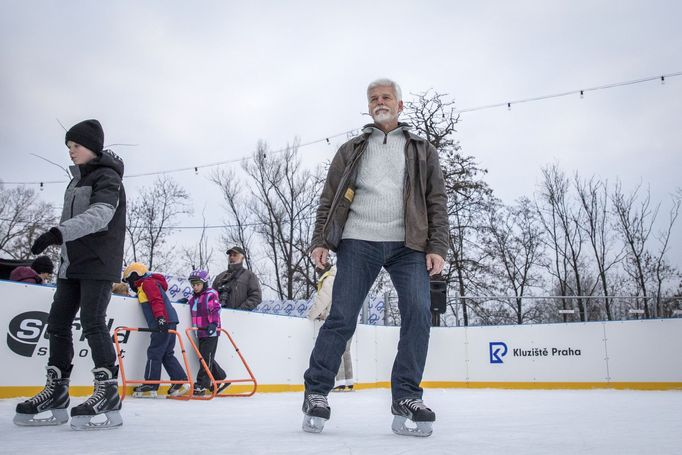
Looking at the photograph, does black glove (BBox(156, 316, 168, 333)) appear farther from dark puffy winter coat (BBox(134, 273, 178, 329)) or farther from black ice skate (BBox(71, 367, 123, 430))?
black ice skate (BBox(71, 367, 123, 430))

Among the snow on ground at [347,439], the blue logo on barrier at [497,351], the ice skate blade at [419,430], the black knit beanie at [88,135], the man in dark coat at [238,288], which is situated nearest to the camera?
the snow on ground at [347,439]

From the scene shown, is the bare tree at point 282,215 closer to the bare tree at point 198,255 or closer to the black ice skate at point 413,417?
the bare tree at point 198,255

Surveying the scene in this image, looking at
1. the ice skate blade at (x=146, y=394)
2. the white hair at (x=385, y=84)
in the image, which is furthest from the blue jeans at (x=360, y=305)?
the ice skate blade at (x=146, y=394)

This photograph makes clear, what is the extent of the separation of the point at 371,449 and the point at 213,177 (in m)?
23.8

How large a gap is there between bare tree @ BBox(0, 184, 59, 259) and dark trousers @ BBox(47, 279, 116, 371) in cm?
2189

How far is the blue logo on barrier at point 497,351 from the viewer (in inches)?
450

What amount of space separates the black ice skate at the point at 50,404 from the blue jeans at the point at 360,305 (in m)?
1.15

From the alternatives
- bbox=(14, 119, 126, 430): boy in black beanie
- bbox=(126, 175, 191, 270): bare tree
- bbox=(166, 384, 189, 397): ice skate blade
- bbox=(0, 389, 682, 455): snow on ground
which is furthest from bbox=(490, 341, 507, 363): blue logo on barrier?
bbox=(126, 175, 191, 270): bare tree

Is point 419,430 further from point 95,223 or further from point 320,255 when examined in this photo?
point 95,223

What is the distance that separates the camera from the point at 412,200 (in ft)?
8.68

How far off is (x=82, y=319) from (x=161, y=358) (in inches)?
139

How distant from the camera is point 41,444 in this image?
210 centimetres

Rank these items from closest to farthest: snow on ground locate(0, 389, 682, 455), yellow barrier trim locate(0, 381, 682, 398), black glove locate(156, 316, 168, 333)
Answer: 1. snow on ground locate(0, 389, 682, 455)
2. black glove locate(156, 316, 168, 333)
3. yellow barrier trim locate(0, 381, 682, 398)

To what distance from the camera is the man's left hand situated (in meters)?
2.62
